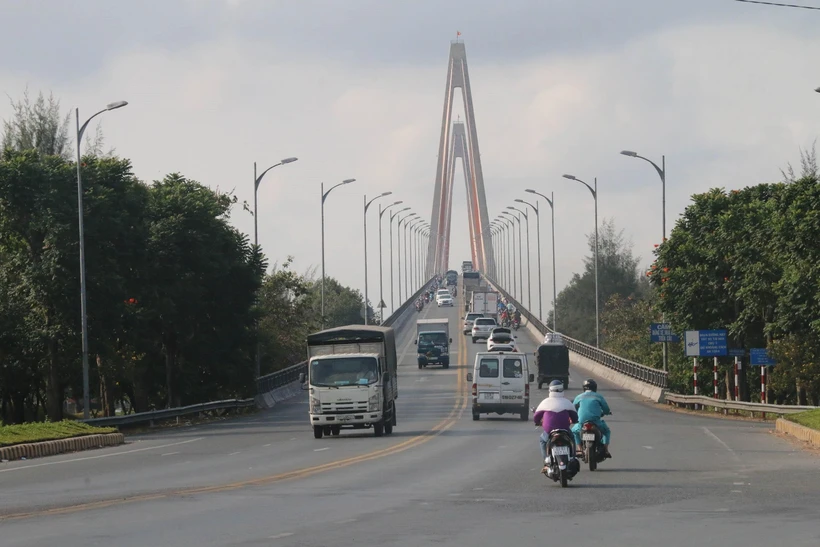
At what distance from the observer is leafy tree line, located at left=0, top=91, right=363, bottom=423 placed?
164ft

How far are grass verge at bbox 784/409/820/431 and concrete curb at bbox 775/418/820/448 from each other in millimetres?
176

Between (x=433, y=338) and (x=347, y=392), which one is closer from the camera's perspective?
(x=347, y=392)

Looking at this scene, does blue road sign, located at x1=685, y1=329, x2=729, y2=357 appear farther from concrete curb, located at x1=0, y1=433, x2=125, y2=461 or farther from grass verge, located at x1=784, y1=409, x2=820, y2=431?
concrete curb, located at x1=0, y1=433, x2=125, y2=461

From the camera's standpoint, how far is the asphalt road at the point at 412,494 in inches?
543

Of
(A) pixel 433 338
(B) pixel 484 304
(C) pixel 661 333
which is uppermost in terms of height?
(B) pixel 484 304

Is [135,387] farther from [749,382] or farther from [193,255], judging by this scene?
[749,382]

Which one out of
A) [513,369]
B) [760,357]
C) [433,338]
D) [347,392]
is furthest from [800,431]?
[433,338]

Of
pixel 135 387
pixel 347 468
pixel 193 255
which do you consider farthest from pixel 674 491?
pixel 135 387

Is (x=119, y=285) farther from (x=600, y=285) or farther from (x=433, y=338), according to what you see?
(x=600, y=285)

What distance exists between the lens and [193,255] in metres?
59.9

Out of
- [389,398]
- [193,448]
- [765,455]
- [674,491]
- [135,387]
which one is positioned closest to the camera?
[674,491]

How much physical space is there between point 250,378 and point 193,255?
6197mm

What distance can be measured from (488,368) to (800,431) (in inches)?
482

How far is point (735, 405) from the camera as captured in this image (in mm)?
47625
